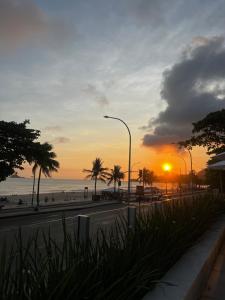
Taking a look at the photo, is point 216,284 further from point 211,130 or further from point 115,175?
point 115,175

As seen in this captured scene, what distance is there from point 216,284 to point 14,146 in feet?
81.4

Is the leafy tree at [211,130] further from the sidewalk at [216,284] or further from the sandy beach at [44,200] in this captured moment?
the sandy beach at [44,200]

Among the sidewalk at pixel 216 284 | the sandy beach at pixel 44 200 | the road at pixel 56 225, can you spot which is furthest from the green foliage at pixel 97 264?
the sandy beach at pixel 44 200

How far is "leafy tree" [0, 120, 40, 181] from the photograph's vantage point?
27797mm

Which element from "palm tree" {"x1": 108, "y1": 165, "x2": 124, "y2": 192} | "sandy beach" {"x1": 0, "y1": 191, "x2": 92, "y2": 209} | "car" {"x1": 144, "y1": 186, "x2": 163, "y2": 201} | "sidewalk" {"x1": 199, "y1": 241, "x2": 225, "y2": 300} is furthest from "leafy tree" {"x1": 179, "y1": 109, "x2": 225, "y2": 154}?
"palm tree" {"x1": 108, "y1": 165, "x2": 124, "y2": 192}

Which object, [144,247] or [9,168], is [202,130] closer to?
[9,168]

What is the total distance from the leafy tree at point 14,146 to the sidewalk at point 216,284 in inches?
906

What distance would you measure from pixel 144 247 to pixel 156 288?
759mm

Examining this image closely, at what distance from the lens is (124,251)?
402 cm

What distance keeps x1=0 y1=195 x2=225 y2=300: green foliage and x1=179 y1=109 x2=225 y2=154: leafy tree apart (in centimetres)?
1936

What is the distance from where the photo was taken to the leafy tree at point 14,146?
27.8 m

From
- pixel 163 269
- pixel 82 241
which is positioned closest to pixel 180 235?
pixel 163 269

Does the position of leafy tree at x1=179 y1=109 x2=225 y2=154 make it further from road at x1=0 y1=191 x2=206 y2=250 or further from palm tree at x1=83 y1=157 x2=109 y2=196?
palm tree at x1=83 y1=157 x2=109 y2=196

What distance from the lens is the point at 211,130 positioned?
25469 mm
